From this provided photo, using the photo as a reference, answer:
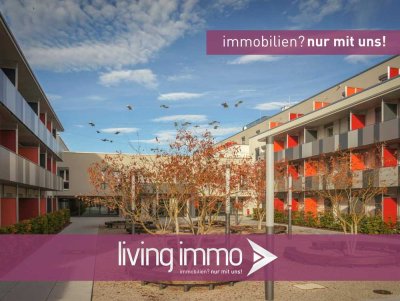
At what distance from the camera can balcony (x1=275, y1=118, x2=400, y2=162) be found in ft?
88.7

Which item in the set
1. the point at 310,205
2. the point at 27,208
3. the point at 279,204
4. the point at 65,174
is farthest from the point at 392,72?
the point at 65,174

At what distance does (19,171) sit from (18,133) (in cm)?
644

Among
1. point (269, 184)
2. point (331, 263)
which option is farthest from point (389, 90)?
point (269, 184)

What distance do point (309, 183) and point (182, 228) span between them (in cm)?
1334

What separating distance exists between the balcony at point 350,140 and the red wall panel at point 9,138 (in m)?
19.4

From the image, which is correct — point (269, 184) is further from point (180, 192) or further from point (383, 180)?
point (383, 180)

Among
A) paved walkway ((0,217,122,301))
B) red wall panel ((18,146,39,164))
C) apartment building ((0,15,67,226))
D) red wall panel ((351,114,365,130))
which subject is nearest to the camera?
paved walkway ((0,217,122,301))

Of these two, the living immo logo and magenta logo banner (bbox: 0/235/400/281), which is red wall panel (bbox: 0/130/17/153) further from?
the living immo logo

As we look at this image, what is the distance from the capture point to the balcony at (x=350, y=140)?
27.0 m

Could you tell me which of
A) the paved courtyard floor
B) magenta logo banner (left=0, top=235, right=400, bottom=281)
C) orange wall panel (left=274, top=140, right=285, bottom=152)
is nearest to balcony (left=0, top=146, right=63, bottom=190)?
magenta logo banner (left=0, top=235, right=400, bottom=281)

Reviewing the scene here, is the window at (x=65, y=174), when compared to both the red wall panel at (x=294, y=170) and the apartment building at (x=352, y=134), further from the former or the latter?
→ the red wall panel at (x=294, y=170)

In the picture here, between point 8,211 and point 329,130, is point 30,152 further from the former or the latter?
point 329,130

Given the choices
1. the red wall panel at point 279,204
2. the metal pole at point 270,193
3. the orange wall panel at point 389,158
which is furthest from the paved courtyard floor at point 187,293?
the red wall panel at point 279,204

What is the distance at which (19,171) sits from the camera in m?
22.4
